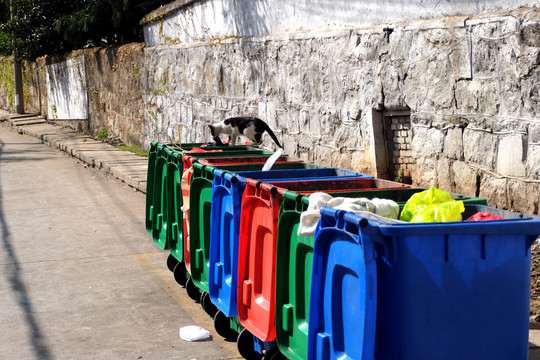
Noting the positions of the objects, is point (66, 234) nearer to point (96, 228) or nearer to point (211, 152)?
point (96, 228)

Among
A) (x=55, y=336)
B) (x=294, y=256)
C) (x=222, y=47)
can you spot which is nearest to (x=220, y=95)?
(x=222, y=47)

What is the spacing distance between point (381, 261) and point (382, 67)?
4.37 metres

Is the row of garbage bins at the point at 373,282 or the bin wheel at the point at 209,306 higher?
the row of garbage bins at the point at 373,282

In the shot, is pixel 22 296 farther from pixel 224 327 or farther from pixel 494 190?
pixel 494 190

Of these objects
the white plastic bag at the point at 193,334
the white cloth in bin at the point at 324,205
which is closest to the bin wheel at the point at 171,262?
the white plastic bag at the point at 193,334

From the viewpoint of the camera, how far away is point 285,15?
995 cm

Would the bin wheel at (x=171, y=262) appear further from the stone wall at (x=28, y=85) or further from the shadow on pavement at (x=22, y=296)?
the stone wall at (x=28, y=85)

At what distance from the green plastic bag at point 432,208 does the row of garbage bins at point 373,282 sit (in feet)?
0.76

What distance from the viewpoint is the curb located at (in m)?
13.1

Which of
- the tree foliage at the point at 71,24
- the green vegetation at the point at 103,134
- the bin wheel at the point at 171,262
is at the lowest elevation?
the bin wheel at the point at 171,262

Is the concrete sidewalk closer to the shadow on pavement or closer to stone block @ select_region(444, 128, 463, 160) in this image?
the shadow on pavement

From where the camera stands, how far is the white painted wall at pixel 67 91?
68.9 feet

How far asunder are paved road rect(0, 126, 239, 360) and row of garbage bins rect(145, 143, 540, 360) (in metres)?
0.83

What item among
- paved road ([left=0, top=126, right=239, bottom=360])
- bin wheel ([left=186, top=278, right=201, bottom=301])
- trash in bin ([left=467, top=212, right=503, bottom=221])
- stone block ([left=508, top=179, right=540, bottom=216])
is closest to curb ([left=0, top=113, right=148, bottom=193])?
paved road ([left=0, top=126, right=239, bottom=360])
